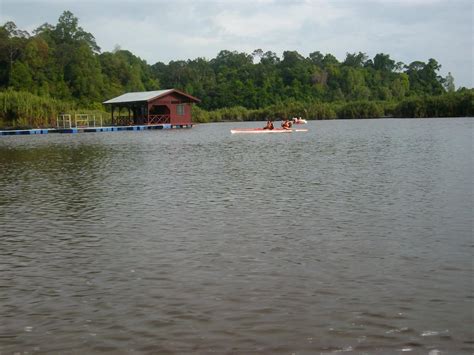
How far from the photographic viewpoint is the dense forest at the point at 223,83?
6844 centimetres

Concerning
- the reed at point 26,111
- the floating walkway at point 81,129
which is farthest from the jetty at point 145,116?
the reed at point 26,111

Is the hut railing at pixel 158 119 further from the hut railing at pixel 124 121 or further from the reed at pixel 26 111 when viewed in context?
the reed at pixel 26 111

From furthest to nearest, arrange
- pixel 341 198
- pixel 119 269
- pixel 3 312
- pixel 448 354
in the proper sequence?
pixel 341 198
pixel 119 269
pixel 3 312
pixel 448 354

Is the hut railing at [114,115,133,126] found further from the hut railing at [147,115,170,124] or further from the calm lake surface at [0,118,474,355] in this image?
the calm lake surface at [0,118,474,355]

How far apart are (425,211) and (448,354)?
22.2 ft

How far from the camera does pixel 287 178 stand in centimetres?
1722

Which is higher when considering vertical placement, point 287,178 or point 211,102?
point 211,102

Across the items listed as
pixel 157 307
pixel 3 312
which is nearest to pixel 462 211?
pixel 157 307

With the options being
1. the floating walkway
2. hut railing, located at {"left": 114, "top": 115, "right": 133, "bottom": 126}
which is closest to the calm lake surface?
the floating walkway

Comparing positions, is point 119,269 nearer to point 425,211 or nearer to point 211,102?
point 425,211

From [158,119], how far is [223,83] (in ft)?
171

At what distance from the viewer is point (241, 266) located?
26.1 ft

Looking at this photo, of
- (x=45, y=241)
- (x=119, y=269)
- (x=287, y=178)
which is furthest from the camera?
(x=287, y=178)

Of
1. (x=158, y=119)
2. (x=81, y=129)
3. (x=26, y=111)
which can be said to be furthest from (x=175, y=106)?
(x=26, y=111)
